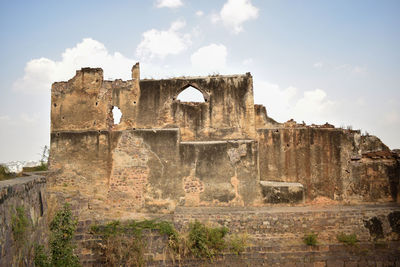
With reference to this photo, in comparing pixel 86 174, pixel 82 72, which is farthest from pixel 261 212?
pixel 82 72

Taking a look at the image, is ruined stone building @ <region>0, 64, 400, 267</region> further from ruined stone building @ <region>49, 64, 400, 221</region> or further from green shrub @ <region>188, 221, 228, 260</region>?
green shrub @ <region>188, 221, 228, 260</region>

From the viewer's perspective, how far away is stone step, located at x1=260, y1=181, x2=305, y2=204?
10.4 meters

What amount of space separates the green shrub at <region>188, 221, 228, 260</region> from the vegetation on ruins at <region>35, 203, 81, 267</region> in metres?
3.02

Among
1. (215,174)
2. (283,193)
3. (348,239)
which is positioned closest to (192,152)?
(215,174)

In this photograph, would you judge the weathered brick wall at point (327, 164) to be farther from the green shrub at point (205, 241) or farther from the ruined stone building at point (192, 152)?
the green shrub at point (205, 241)

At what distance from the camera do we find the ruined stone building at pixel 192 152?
1057cm

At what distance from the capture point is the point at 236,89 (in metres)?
11.8

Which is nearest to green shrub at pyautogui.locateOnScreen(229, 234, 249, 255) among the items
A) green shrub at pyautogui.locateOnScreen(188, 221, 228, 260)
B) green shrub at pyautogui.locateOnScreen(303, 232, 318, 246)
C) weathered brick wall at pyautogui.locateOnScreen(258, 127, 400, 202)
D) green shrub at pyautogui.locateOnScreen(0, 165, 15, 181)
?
green shrub at pyautogui.locateOnScreen(188, 221, 228, 260)

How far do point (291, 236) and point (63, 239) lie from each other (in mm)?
6364

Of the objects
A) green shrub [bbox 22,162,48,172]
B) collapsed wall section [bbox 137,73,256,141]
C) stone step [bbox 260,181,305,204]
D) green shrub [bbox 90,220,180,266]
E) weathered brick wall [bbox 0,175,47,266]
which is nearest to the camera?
weathered brick wall [bbox 0,175,47,266]

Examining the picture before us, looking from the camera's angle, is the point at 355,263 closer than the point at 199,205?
Yes

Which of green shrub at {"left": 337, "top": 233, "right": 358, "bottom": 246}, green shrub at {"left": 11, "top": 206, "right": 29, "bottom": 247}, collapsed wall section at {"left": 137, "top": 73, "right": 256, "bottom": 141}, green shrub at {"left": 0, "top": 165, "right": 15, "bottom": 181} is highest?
collapsed wall section at {"left": 137, "top": 73, "right": 256, "bottom": 141}

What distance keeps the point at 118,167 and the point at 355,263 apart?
315 inches

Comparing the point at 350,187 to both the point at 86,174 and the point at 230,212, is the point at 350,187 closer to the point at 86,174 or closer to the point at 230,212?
the point at 230,212
